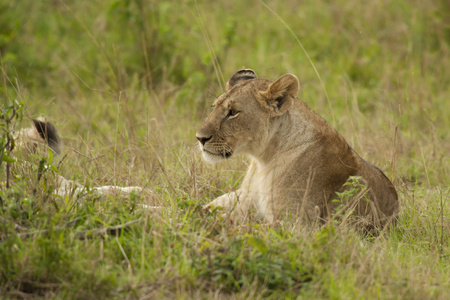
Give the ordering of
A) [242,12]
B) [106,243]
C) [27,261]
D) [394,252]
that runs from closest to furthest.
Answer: [27,261] < [106,243] < [394,252] < [242,12]

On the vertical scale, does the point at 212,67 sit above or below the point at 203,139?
below

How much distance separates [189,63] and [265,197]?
414cm

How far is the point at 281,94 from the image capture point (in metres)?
4.36

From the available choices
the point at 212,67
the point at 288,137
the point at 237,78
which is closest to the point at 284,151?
the point at 288,137

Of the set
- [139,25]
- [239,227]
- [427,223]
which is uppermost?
[139,25]

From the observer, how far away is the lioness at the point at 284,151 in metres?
4.29

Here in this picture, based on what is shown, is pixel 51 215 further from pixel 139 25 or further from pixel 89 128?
pixel 139 25

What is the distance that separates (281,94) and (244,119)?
34cm

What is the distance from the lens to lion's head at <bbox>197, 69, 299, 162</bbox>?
14.2 feet

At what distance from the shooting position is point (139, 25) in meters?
8.32

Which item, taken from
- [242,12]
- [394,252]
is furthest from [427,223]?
[242,12]

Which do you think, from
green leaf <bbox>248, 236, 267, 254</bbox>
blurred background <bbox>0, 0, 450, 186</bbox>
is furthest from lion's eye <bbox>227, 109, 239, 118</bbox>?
green leaf <bbox>248, 236, 267, 254</bbox>

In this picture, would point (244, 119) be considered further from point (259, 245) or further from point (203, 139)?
point (259, 245)

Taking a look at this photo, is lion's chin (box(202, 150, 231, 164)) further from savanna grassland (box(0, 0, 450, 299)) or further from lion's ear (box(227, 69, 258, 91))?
lion's ear (box(227, 69, 258, 91))
